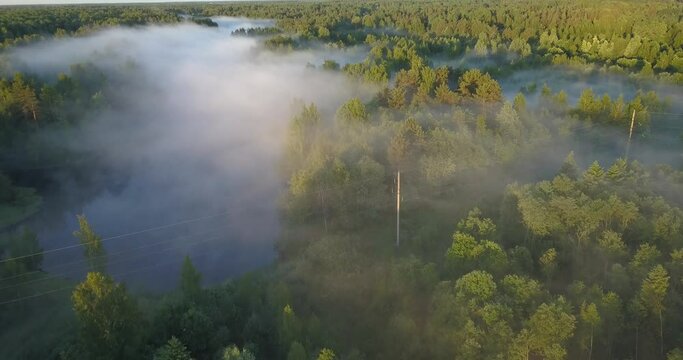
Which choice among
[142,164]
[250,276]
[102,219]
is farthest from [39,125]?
[250,276]

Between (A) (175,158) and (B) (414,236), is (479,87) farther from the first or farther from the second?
(A) (175,158)

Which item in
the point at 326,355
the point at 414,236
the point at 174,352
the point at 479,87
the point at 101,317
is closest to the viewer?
the point at 174,352

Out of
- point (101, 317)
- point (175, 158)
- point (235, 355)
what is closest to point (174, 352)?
point (235, 355)

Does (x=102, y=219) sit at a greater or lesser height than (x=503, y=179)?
lesser

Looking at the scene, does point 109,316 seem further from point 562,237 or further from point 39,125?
point 39,125

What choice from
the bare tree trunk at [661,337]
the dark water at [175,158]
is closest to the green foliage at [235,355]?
the dark water at [175,158]

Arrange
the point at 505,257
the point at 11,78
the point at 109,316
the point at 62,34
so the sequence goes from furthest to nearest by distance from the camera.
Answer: the point at 62,34 < the point at 11,78 < the point at 505,257 < the point at 109,316

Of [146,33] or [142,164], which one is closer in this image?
[142,164]

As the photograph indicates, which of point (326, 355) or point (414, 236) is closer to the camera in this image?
point (326, 355)

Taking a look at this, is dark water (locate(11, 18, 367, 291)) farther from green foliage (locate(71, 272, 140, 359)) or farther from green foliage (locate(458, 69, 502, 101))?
green foliage (locate(458, 69, 502, 101))
